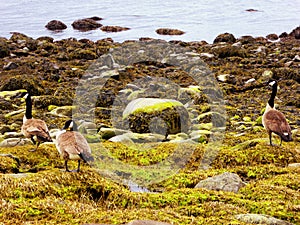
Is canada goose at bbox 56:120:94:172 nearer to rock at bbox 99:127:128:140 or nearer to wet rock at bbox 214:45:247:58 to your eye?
rock at bbox 99:127:128:140

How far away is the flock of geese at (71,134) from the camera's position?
823 centimetres

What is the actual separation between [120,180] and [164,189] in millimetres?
984

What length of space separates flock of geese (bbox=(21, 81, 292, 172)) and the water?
27.7 m

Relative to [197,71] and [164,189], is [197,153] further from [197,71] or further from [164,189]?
[197,71]

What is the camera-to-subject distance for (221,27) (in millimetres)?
46625

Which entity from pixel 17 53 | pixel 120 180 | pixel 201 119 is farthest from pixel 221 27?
pixel 120 180

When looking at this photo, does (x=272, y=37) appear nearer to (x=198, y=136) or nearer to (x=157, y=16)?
(x=157, y=16)

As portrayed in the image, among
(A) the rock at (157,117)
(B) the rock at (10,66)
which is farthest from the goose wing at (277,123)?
(B) the rock at (10,66)

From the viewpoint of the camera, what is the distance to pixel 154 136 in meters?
13.4

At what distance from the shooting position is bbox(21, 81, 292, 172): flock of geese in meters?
8.23

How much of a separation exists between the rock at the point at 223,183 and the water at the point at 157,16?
3056 cm

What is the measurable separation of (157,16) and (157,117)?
1725 inches

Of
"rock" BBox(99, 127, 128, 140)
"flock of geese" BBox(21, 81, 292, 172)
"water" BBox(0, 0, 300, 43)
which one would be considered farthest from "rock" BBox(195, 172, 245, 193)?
"water" BBox(0, 0, 300, 43)

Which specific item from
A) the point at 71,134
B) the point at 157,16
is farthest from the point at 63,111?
the point at 157,16
